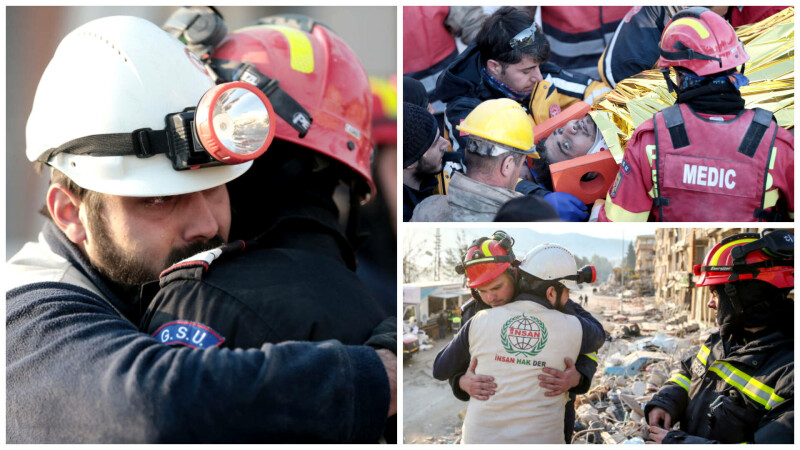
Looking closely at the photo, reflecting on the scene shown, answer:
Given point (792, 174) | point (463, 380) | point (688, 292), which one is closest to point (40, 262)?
point (463, 380)

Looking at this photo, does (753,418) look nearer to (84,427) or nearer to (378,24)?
(84,427)

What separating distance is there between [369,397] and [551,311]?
75cm

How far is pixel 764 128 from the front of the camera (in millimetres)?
2580

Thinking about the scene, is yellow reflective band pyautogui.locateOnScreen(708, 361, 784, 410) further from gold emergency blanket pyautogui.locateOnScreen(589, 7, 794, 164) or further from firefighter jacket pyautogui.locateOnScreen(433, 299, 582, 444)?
gold emergency blanket pyautogui.locateOnScreen(589, 7, 794, 164)

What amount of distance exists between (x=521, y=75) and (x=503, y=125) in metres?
0.71

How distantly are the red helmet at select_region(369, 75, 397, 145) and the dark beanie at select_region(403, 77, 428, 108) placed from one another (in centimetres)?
274

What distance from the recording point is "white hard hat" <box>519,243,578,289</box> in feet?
8.02

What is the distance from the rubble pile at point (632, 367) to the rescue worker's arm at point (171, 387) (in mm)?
831

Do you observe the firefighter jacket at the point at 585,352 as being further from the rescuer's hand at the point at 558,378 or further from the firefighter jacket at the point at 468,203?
Result: the firefighter jacket at the point at 468,203

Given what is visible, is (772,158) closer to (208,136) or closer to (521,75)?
(521,75)

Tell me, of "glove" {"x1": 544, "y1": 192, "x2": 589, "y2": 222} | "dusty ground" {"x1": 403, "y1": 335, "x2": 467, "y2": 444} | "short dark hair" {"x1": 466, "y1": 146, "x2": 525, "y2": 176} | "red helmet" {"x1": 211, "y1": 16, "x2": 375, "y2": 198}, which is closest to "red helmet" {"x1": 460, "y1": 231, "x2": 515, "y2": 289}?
"dusty ground" {"x1": 403, "y1": 335, "x2": 467, "y2": 444}

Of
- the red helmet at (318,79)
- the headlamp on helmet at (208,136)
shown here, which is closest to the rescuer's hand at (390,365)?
the headlamp on helmet at (208,136)

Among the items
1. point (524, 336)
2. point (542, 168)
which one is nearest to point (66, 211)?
point (524, 336)

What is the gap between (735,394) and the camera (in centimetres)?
246
